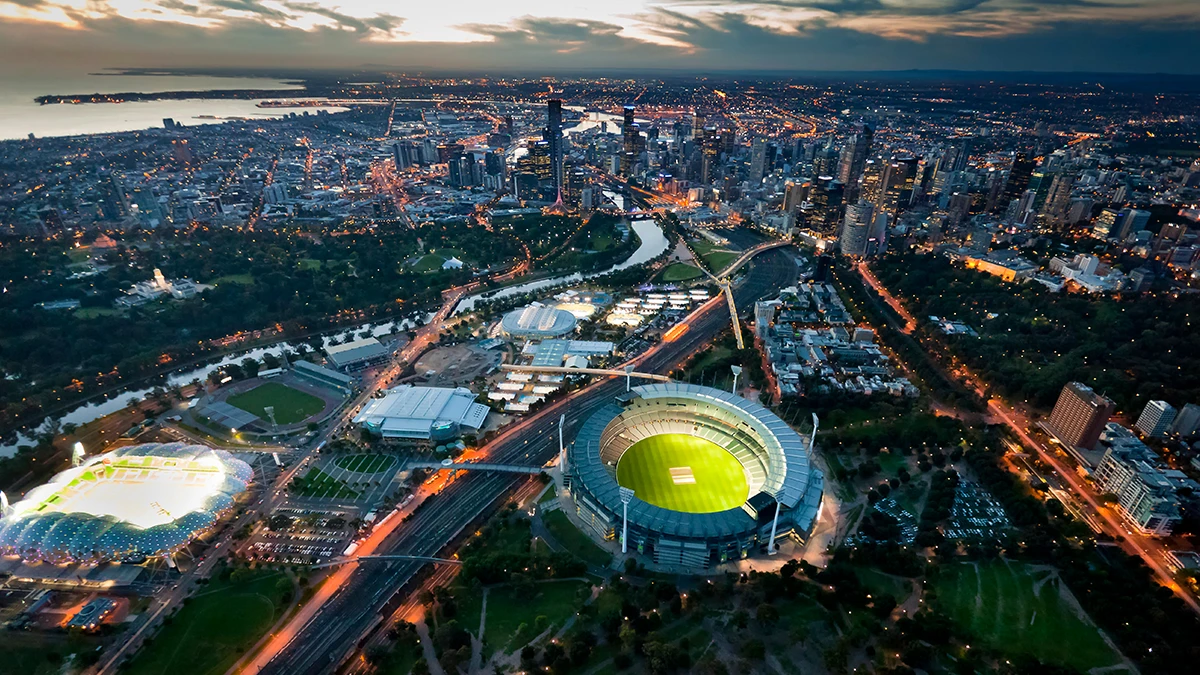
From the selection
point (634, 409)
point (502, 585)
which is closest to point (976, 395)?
point (634, 409)

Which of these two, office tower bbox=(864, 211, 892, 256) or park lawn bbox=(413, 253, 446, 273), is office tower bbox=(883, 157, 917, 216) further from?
park lawn bbox=(413, 253, 446, 273)

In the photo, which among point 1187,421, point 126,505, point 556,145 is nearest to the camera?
point 126,505

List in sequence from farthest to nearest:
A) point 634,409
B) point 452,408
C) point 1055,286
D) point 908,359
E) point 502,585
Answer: point 1055,286
point 908,359
point 452,408
point 634,409
point 502,585

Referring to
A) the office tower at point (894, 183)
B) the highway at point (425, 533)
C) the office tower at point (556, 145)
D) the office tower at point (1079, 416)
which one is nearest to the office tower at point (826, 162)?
the office tower at point (894, 183)

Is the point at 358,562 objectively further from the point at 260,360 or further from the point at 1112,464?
the point at 1112,464

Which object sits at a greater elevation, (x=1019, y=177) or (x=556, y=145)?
(x=556, y=145)

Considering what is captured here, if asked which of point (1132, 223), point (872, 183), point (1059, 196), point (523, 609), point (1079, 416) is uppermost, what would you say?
point (1059, 196)

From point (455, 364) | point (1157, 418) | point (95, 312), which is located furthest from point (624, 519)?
point (95, 312)

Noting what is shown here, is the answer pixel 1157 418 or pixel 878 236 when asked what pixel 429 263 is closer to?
pixel 878 236
